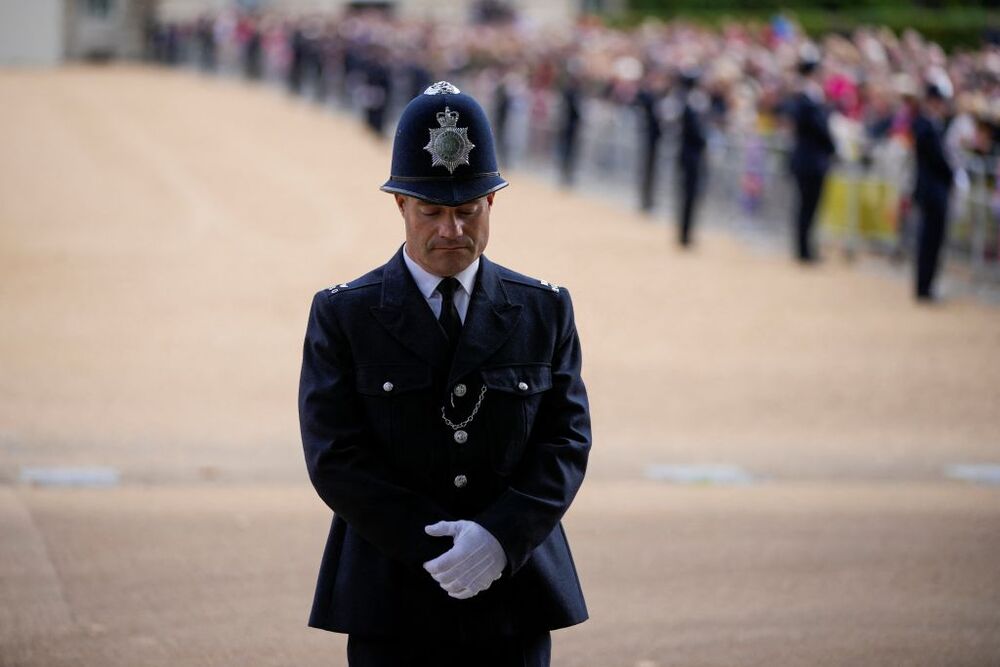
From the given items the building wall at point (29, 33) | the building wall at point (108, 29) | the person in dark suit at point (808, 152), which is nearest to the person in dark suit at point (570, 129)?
the person in dark suit at point (808, 152)

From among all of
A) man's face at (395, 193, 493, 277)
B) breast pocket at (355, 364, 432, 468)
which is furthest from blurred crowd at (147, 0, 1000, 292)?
breast pocket at (355, 364, 432, 468)

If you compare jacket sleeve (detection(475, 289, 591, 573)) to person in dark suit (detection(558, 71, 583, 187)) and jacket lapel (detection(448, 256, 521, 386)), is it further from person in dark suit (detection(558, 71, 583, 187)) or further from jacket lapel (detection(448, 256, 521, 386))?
person in dark suit (detection(558, 71, 583, 187))

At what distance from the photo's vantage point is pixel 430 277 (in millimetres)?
3943

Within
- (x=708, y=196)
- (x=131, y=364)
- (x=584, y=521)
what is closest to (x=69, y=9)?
(x=708, y=196)

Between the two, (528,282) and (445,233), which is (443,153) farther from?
(528,282)

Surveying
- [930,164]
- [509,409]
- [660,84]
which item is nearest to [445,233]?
[509,409]

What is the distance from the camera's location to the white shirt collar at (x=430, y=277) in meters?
3.94

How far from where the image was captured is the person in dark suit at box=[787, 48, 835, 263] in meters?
17.8

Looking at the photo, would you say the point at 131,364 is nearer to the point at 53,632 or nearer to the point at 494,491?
the point at 53,632

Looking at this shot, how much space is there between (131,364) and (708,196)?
11953 mm

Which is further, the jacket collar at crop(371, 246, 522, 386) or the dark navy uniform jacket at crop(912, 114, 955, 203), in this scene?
the dark navy uniform jacket at crop(912, 114, 955, 203)

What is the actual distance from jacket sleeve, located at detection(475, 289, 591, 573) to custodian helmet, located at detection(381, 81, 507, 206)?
0.43m

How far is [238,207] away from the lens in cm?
2219

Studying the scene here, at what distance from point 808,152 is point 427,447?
14761mm
